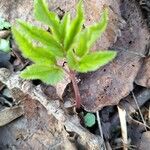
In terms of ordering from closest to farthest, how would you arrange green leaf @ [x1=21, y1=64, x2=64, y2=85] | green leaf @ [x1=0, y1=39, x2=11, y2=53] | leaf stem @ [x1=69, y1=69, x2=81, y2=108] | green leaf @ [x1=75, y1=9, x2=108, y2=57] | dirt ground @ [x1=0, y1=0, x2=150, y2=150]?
green leaf @ [x1=75, y1=9, x2=108, y2=57] < green leaf @ [x1=21, y1=64, x2=64, y2=85] < leaf stem @ [x1=69, y1=69, x2=81, y2=108] < dirt ground @ [x1=0, y1=0, x2=150, y2=150] < green leaf @ [x1=0, y1=39, x2=11, y2=53]

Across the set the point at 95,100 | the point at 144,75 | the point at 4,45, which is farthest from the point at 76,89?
the point at 4,45

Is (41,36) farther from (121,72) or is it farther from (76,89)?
(121,72)

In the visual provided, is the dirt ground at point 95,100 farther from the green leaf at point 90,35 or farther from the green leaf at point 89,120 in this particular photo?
the green leaf at point 90,35

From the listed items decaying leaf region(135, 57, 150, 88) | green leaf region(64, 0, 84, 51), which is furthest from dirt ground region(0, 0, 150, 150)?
green leaf region(64, 0, 84, 51)

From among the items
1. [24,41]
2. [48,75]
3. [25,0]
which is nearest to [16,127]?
[48,75]

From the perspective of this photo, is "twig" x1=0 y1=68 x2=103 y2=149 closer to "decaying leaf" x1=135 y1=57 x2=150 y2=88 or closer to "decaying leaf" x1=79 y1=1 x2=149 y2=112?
"decaying leaf" x1=79 y1=1 x2=149 y2=112

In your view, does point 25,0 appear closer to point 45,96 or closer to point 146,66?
point 45,96

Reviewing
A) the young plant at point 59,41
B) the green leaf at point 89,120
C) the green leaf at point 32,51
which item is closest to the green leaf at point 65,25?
the young plant at point 59,41

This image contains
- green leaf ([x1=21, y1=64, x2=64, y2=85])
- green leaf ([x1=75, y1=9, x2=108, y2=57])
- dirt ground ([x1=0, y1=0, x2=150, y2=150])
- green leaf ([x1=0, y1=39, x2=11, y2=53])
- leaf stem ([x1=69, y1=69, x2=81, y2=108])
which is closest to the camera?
green leaf ([x1=75, y1=9, x2=108, y2=57])
